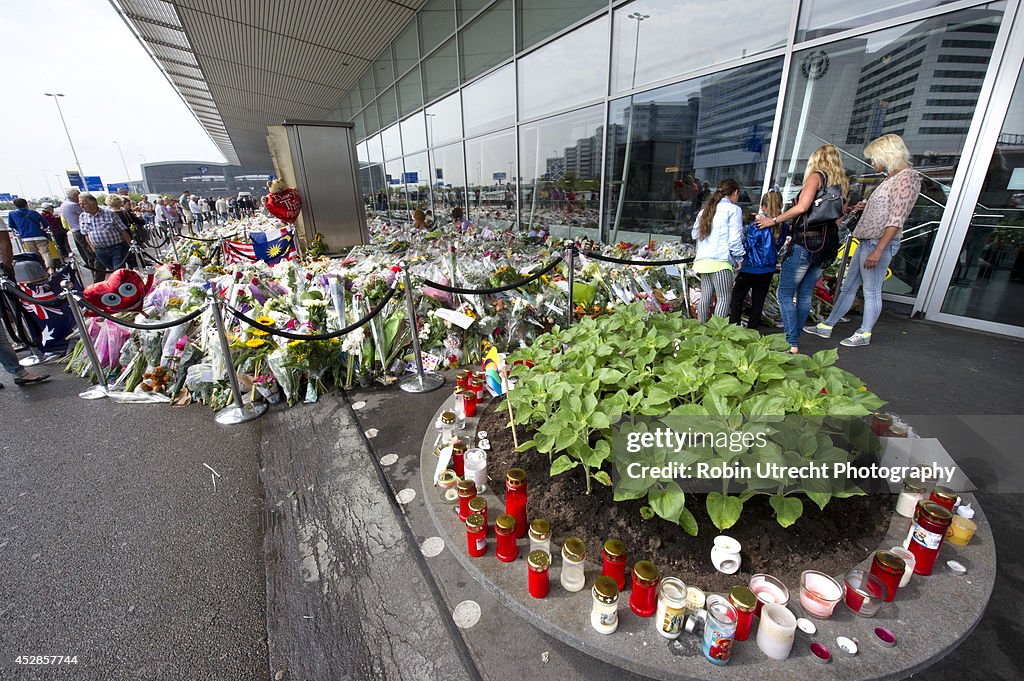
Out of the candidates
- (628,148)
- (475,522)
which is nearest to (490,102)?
(628,148)

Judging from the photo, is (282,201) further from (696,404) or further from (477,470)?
(696,404)

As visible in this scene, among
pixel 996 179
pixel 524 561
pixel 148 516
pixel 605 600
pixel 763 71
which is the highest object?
pixel 763 71

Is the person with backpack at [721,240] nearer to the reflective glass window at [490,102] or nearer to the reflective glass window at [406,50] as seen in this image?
the reflective glass window at [490,102]

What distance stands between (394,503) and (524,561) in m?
0.99

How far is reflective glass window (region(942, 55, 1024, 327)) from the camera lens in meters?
4.09

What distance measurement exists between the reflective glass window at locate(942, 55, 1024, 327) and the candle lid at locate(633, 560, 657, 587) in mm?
5782

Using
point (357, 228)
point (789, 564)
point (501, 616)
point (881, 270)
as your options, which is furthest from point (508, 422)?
point (357, 228)

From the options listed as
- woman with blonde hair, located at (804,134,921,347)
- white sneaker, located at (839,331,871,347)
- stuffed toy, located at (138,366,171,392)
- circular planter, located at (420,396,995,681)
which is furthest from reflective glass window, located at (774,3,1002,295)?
stuffed toy, located at (138,366,171,392)

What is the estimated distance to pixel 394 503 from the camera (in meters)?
2.42

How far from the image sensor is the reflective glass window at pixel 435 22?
9.85 metres

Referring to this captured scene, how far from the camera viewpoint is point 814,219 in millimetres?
3561

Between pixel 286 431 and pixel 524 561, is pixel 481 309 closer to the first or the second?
pixel 286 431

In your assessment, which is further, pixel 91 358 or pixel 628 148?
pixel 628 148

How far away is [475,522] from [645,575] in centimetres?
70
